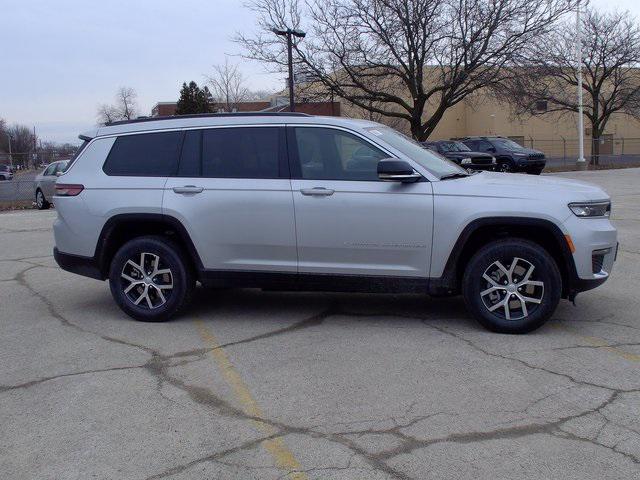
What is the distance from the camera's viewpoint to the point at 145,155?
629 cm

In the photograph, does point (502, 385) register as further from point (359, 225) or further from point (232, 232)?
point (232, 232)

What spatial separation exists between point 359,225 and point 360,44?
991 inches

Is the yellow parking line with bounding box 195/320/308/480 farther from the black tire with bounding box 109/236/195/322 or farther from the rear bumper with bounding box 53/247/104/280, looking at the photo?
the rear bumper with bounding box 53/247/104/280

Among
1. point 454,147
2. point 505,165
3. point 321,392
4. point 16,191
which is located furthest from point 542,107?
point 321,392

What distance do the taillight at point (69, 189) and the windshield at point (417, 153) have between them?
9.45 ft

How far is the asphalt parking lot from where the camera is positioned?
11.5 feet

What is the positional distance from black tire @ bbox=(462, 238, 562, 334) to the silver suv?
1 centimetres

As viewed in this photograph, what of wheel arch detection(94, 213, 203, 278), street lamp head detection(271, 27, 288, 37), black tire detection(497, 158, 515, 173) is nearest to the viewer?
wheel arch detection(94, 213, 203, 278)

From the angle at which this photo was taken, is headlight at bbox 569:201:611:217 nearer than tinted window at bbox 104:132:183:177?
Yes

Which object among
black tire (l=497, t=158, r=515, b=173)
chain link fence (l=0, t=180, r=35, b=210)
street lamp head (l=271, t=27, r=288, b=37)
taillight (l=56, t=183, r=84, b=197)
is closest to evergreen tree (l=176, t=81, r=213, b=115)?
street lamp head (l=271, t=27, r=288, b=37)

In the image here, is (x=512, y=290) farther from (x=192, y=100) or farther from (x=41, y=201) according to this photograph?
(x=192, y=100)

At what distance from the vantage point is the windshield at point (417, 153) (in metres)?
5.80

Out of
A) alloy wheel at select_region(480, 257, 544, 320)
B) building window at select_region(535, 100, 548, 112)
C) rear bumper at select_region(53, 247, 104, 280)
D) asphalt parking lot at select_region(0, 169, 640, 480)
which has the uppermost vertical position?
building window at select_region(535, 100, 548, 112)

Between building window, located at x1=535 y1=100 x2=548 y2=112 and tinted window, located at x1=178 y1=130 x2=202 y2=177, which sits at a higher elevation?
building window, located at x1=535 y1=100 x2=548 y2=112
